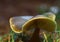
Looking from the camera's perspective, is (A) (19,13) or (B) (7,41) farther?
(A) (19,13)

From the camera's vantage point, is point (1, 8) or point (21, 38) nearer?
point (21, 38)

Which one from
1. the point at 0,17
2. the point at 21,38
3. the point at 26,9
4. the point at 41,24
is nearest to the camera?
the point at 41,24

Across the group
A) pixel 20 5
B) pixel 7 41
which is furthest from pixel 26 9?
pixel 7 41

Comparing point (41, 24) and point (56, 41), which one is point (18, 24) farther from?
point (56, 41)

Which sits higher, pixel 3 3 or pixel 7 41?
pixel 3 3

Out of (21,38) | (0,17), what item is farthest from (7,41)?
(0,17)

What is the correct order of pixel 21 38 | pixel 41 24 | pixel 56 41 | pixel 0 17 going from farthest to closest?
1. pixel 0 17
2. pixel 56 41
3. pixel 21 38
4. pixel 41 24

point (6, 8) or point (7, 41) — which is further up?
point (6, 8)

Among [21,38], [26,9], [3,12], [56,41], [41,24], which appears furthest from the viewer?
[26,9]

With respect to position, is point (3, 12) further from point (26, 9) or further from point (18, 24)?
point (18, 24)
